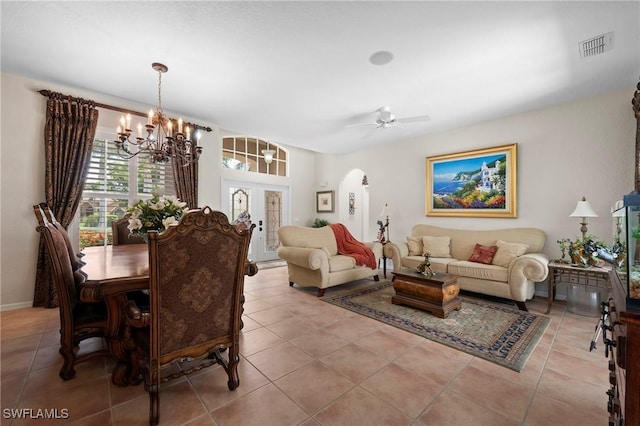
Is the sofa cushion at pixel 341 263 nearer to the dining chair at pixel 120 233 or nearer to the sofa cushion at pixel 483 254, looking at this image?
the sofa cushion at pixel 483 254

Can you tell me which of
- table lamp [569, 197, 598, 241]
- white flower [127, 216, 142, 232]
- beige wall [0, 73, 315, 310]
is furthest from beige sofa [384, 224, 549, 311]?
beige wall [0, 73, 315, 310]

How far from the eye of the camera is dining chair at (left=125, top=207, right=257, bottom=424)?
1389 mm

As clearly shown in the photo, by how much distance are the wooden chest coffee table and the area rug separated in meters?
0.07

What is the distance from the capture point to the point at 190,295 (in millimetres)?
1491

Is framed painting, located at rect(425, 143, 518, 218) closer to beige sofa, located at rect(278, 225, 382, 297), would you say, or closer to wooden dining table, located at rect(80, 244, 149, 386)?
beige sofa, located at rect(278, 225, 382, 297)

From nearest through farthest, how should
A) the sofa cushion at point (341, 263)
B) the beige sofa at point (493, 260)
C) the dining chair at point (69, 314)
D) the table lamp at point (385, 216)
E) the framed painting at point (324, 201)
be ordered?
the dining chair at point (69, 314), the beige sofa at point (493, 260), the sofa cushion at point (341, 263), the table lamp at point (385, 216), the framed painting at point (324, 201)

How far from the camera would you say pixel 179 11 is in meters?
2.04

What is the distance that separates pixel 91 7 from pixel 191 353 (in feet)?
8.72

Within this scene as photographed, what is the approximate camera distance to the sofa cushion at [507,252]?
3.46 m

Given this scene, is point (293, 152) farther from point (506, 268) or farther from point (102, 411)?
point (102, 411)

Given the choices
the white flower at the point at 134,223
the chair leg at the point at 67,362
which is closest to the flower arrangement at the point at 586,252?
the white flower at the point at 134,223

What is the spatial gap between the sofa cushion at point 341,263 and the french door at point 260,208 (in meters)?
2.79

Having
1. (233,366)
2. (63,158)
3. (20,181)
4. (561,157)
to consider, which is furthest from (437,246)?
(20,181)

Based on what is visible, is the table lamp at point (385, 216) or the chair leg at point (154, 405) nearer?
the chair leg at point (154, 405)
